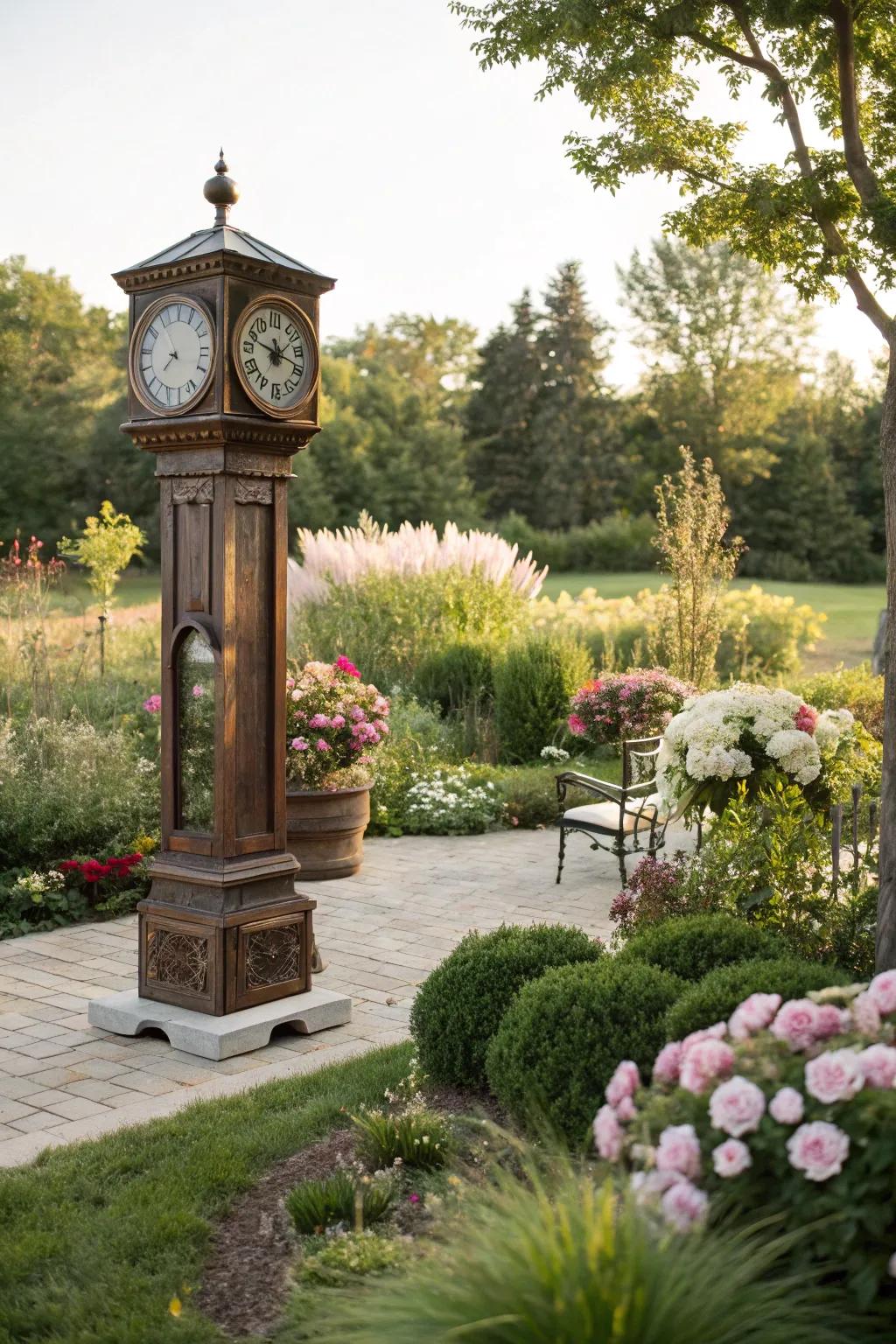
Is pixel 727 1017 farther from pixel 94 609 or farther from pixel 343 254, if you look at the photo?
pixel 343 254

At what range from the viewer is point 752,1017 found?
7.72 feet

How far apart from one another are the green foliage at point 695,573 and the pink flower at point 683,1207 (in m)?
9.12

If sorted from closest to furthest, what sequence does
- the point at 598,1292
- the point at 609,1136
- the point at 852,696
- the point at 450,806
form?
1. the point at 598,1292
2. the point at 609,1136
3. the point at 450,806
4. the point at 852,696

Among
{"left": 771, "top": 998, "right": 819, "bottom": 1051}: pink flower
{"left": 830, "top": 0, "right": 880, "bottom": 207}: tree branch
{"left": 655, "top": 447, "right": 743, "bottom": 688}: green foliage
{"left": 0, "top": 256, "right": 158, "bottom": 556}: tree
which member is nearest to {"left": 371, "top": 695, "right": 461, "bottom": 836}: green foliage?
{"left": 655, "top": 447, "right": 743, "bottom": 688}: green foliage

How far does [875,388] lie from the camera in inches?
1630

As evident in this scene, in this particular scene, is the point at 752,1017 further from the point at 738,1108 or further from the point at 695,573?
the point at 695,573

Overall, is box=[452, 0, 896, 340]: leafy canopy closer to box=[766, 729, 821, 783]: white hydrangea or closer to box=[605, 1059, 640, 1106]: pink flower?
box=[766, 729, 821, 783]: white hydrangea

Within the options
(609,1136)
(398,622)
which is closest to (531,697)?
(398,622)

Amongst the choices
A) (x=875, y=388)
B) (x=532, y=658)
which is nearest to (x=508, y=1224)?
(x=532, y=658)

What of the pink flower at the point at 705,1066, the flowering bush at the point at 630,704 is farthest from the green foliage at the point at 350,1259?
the flowering bush at the point at 630,704

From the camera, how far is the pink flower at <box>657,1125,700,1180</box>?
208 centimetres

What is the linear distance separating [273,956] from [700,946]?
5.89ft

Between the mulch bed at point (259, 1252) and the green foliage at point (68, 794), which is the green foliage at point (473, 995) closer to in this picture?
the mulch bed at point (259, 1252)

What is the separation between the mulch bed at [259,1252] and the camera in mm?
2762
